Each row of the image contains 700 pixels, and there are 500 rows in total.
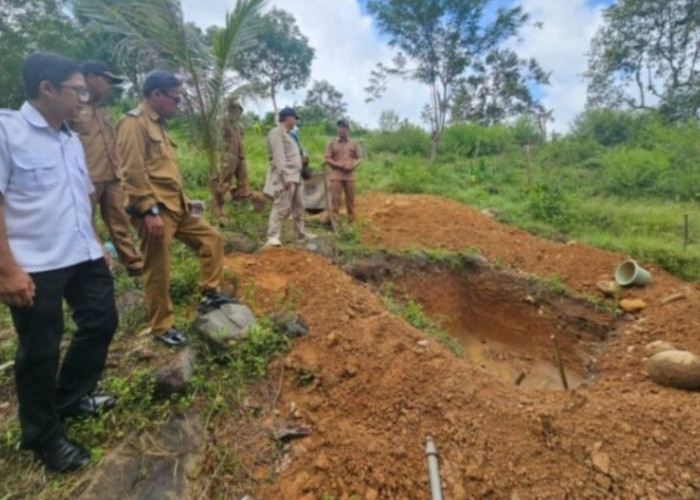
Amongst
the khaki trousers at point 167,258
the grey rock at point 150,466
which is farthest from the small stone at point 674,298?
the grey rock at point 150,466

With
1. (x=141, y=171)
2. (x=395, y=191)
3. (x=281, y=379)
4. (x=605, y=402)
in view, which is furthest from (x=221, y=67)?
(x=395, y=191)

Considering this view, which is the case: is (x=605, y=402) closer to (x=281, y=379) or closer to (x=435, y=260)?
(x=281, y=379)

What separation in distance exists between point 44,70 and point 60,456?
1.70m

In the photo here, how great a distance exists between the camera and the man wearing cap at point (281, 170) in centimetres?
476

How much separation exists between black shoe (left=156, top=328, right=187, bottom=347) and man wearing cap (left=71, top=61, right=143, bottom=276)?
4.02ft

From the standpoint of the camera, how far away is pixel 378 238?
6121 millimetres

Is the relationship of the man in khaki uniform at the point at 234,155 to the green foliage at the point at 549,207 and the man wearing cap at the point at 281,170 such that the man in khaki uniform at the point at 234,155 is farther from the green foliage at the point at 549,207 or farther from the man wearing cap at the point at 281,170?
the green foliage at the point at 549,207

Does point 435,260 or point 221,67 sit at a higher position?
point 221,67

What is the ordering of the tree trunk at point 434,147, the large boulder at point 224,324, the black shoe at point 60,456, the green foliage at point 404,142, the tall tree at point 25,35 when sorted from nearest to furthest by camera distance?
the black shoe at point 60,456 → the large boulder at point 224,324 → the tall tree at point 25,35 → the tree trunk at point 434,147 → the green foliage at point 404,142

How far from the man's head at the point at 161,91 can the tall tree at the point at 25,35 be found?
9.32 metres

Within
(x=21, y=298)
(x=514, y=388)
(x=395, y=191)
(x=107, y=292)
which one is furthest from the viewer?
(x=395, y=191)

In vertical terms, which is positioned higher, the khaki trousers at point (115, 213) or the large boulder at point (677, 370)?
the khaki trousers at point (115, 213)

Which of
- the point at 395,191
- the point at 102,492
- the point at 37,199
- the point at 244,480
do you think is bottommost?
the point at 244,480

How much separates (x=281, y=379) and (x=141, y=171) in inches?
61.8
